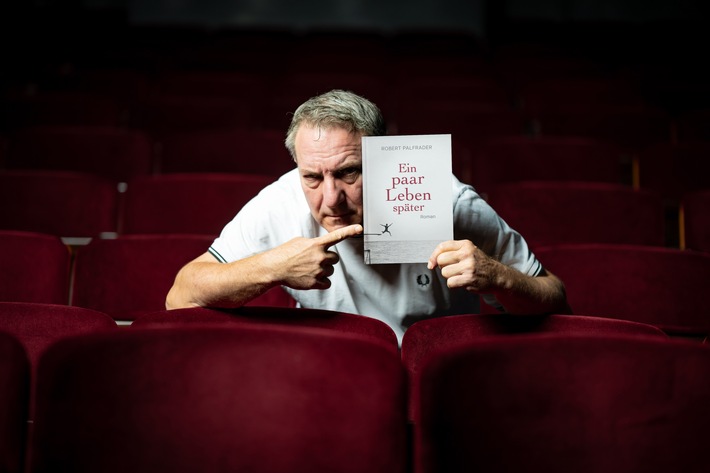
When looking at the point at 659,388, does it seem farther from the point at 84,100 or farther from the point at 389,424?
the point at 84,100

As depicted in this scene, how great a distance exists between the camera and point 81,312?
44 centimetres

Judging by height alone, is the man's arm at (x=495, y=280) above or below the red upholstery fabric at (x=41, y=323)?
above

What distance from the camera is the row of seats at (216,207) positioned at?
0.75m

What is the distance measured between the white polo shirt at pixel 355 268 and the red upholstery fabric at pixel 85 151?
19.6 inches

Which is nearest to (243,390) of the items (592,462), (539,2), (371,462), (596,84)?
(371,462)

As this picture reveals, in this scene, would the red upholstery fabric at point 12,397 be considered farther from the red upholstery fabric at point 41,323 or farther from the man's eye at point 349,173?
the man's eye at point 349,173

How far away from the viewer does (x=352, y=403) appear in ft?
1.04

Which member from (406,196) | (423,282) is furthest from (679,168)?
(406,196)

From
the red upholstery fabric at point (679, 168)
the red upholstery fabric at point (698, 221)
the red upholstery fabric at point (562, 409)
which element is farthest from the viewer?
the red upholstery fabric at point (679, 168)

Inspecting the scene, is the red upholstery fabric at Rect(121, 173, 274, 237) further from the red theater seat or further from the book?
the book

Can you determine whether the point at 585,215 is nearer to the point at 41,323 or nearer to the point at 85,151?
the point at 41,323

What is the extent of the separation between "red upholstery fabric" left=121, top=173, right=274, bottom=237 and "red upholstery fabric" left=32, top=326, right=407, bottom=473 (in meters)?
0.47

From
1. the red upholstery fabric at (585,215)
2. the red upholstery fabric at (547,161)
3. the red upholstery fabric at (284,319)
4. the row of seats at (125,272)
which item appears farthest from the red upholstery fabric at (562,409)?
the red upholstery fabric at (547,161)

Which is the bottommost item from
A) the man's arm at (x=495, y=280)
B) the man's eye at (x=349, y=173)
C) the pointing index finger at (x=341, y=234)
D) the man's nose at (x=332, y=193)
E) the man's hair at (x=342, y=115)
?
the man's arm at (x=495, y=280)
